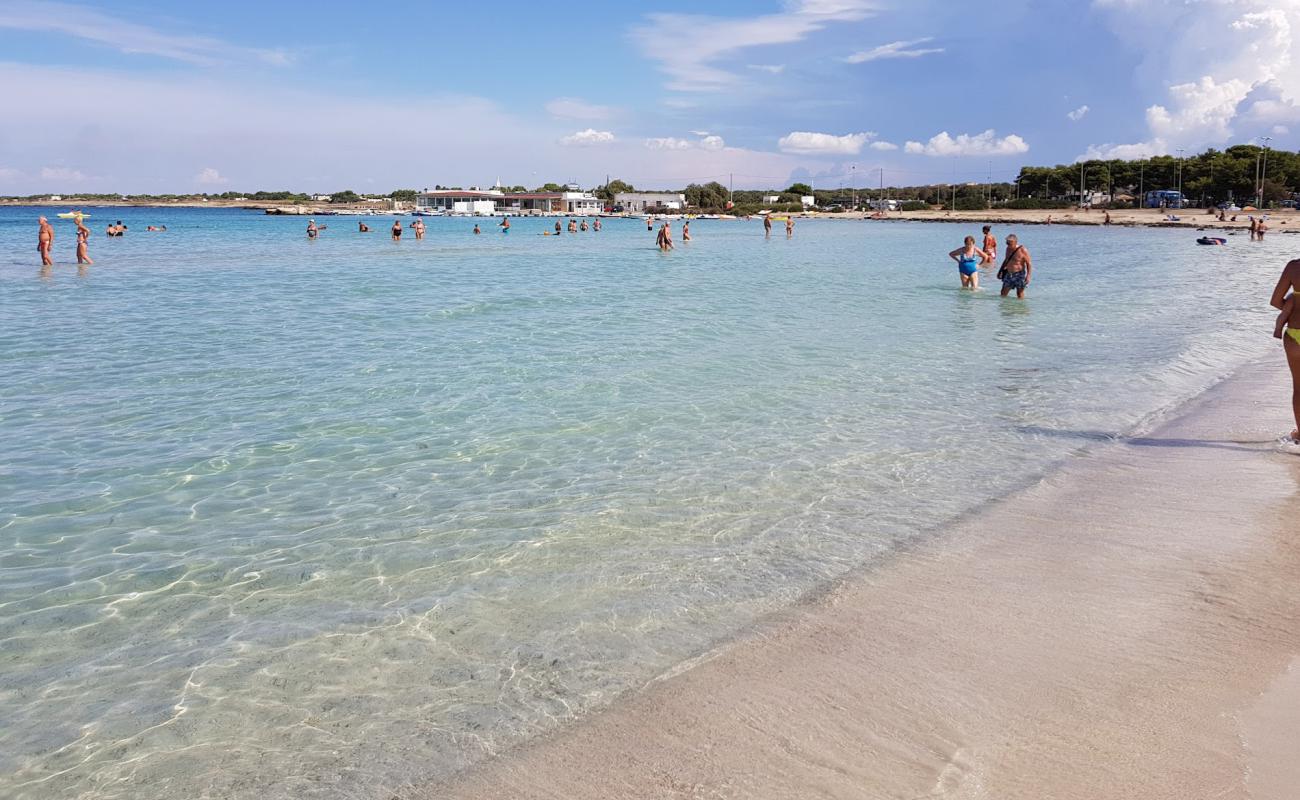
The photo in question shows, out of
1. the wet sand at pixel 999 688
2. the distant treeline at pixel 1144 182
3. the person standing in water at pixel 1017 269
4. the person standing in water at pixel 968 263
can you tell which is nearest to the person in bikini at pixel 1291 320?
the wet sand at pixel 999 688

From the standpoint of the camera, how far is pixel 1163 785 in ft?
10.4

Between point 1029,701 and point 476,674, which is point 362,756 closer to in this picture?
point 476,674

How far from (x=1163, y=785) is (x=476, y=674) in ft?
9.52

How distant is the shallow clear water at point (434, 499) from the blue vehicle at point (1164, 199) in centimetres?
10646

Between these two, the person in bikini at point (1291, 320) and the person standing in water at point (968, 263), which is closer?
the person in bikini at point (1291, 320)

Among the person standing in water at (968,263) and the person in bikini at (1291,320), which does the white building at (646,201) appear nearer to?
the person standing in water at (968,263)

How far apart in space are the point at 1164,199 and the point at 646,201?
289 ft

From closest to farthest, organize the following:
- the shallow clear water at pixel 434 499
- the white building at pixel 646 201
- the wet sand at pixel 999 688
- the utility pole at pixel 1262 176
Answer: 1. the wet sand at pixel 999 688
2. the shallow clear water at pixel 434 499
3. the utility pole at pixel 1262 176
4. the white building at pixel 646 201

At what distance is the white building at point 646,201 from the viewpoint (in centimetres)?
16562

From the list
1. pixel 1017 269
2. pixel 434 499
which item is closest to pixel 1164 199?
pixel 1017 269

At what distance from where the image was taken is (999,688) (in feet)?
12.9

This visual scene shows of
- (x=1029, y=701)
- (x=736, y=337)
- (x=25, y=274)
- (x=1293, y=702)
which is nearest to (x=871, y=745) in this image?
(x=1029, y=701)

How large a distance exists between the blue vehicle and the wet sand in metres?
119

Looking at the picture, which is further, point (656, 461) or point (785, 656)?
point (656, 461)
